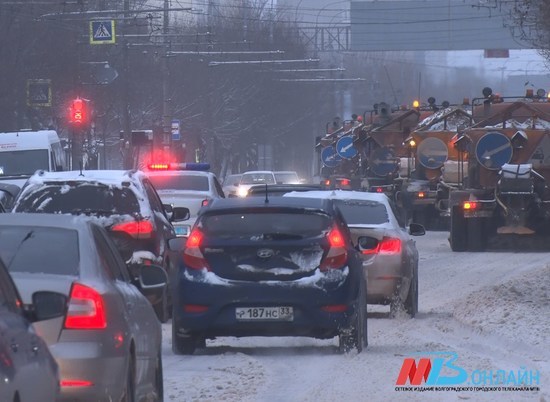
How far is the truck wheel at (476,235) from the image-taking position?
2916 cm

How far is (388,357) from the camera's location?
40.8 ft

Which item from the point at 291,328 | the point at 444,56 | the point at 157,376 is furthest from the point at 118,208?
the point at 444,56

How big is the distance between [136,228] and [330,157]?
31.4 meters

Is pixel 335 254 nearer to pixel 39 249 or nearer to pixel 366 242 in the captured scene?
pixel 366 242

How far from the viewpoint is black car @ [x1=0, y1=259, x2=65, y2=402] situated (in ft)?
Answer: 18.7

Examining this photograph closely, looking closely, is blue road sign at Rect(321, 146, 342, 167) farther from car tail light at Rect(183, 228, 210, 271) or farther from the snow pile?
car tail light at Rect(183, 228, 210, 271)

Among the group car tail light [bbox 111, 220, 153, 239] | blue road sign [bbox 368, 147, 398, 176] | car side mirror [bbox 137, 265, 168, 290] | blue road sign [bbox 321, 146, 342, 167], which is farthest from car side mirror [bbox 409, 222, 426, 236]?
blue road sign [bbox 321, 146, 342, 167]

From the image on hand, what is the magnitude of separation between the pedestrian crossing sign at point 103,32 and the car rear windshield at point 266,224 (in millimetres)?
26315

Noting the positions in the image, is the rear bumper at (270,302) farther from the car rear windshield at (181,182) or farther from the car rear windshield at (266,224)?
the car rear windshield at (181,182)

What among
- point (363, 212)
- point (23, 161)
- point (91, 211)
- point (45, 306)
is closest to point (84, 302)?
point (45, 306)

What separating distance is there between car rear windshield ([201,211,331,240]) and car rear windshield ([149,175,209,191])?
396 inches

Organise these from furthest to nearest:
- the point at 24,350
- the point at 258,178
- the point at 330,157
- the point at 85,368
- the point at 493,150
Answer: the point at 330,157 → the point at 258,178 → the point at 493,150 → the point at 85,368 → the point at 24,350

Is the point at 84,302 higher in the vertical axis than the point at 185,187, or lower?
higher

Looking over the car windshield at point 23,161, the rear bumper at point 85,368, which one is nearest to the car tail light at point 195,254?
the rear bumper at point 85,368
